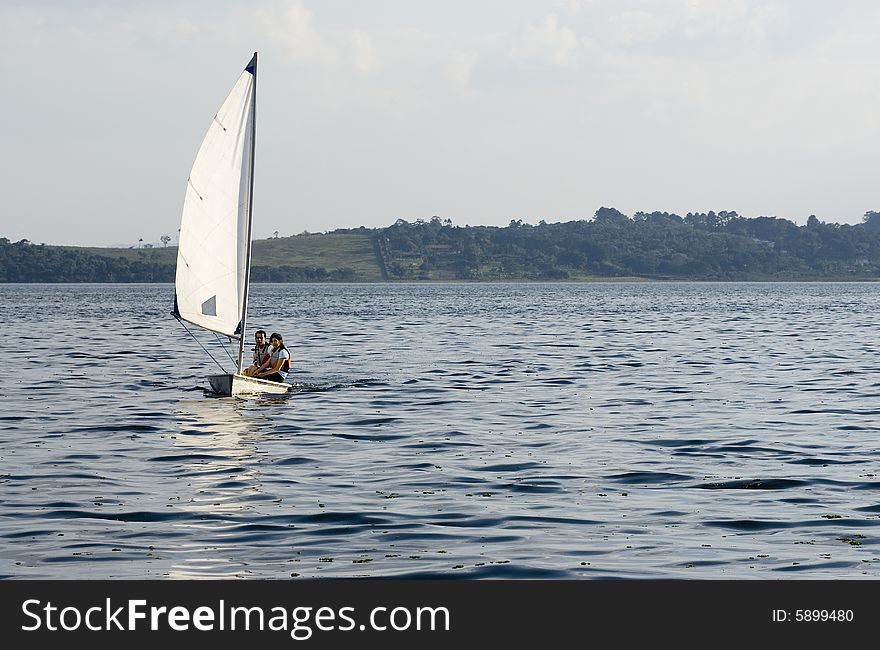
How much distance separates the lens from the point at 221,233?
35.9 meters

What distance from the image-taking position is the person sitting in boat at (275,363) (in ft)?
122

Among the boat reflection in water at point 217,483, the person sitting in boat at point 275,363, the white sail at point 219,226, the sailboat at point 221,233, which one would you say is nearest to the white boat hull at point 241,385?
the sailboat at point 221,233

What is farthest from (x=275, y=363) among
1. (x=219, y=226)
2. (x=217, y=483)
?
(x=217, y=483)

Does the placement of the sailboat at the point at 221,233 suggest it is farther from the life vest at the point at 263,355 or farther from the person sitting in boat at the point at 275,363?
the life vest at the point at 263,355

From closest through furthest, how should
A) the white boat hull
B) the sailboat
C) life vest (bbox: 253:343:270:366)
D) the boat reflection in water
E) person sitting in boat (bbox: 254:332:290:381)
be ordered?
the boat reflection in water, the white boat hull, the sailboat, person sitting in boat (bbox: 254:332:290:381), life vest (bbox: 253:343:270:366)

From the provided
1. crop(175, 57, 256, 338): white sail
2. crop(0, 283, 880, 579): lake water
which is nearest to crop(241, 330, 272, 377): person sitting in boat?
crop(175, 57, 256, 338): white sail

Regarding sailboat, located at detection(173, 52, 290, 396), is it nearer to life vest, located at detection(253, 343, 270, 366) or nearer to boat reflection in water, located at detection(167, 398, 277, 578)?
life vest, located at detection(253, 343, 270, 366)

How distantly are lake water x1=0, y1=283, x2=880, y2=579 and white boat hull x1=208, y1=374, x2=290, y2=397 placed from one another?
0.52 m

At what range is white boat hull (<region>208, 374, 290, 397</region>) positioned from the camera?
35.2 m

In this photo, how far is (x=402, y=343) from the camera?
65375mm

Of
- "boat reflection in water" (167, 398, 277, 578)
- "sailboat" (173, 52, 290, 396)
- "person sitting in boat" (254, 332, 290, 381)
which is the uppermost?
"sailboat" (173, 52, 290, 396)

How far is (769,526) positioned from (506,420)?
13082mm
